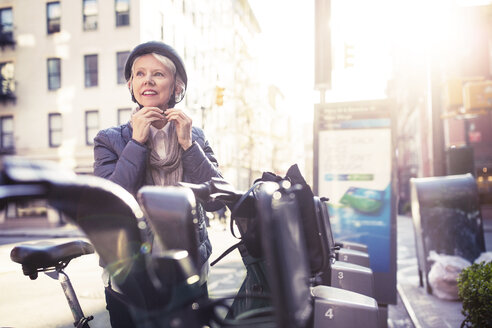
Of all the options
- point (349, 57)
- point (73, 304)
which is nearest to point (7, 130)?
point (349, 57)

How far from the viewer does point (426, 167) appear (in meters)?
38.8

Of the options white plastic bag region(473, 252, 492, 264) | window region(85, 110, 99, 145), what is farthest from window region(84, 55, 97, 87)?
white plastic bag region(473, 252, 492, 264)

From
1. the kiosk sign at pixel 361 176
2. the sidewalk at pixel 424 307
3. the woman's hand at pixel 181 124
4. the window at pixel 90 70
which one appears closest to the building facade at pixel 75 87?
the window at pixel 90 70

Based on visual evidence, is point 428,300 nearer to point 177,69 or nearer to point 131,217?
→ point 177,69

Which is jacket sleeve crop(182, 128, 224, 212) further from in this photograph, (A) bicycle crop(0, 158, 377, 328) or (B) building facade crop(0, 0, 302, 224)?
(B) building facade crop(0, 0, 302, 224)

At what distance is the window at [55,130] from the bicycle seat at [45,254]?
14496 mm

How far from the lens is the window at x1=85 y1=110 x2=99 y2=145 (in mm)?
15700

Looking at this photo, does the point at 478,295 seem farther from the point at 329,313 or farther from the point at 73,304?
the point at 73,304

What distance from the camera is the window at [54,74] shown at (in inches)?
480

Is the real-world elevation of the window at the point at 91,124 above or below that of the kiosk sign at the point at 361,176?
above

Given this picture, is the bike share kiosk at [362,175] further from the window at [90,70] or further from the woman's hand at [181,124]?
the window at [90,70]

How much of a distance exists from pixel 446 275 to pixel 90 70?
12.1 m

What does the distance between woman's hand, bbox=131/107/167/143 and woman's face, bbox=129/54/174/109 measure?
171mm

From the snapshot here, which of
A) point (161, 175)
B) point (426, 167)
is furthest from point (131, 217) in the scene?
point (426, 167)
